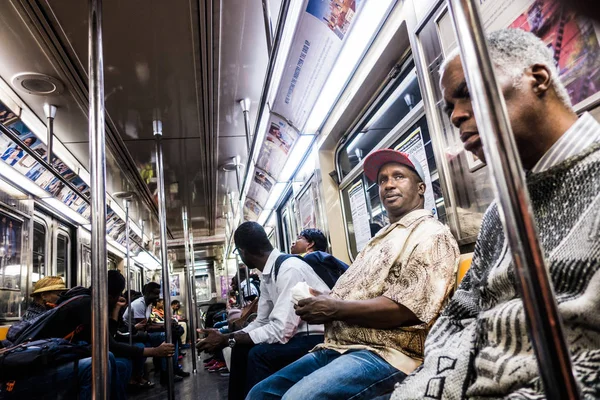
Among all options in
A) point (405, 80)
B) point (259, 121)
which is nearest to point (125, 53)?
point (259, 121)

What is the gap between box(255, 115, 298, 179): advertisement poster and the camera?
11.7 feet

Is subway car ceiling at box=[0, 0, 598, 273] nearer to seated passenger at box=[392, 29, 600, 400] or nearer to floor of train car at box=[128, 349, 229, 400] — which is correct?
seated passenger at box=[392, 29, 600, 400]

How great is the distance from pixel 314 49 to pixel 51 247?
5606 mm

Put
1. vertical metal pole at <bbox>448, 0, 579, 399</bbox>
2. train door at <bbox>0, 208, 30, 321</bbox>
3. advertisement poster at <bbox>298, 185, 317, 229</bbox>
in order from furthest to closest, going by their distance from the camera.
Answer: train door at <bbox>0, 208, 30, 321</bbox>, advertisement poster at <bbox>298, 185, 317, 229</bbox>, vertical metal pole at <bbox>448, 0, 579, 399</bbox>

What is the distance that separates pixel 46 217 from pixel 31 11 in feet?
13.8

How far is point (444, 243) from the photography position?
4.74 feet

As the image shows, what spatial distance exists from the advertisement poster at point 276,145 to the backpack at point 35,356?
2.05m

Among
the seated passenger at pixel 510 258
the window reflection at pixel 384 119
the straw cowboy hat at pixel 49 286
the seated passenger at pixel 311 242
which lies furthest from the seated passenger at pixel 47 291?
the seated passenger at pixel 510 258

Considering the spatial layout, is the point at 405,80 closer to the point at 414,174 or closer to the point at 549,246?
the point at 414,174

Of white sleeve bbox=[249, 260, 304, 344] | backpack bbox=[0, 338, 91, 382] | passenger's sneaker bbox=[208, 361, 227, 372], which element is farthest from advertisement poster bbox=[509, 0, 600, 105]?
passenger's sneaker bbox=[208, 361, 227, 372]

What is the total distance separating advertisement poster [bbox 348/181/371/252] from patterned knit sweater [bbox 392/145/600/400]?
2.21 meters

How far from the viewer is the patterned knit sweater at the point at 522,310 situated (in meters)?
0.62

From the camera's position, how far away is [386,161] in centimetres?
195

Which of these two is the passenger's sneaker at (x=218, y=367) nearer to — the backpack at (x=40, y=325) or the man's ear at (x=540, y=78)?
the backpack at (x=40, y=325)
